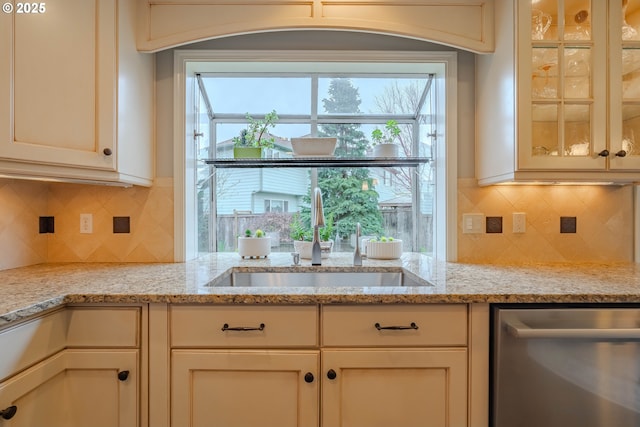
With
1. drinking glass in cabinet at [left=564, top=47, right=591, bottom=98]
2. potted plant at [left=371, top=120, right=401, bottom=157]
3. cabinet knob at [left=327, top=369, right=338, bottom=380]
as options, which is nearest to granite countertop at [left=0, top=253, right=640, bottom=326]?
cabinet knob at [left=327, top=369, right=338, bottom=380]

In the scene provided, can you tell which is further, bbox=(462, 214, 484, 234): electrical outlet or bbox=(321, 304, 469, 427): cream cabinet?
bbox=(462, 214, 484, 234): electrical outlet

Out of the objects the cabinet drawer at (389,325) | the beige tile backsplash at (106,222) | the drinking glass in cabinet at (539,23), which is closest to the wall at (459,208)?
the beige tile backsplash at (106,222)

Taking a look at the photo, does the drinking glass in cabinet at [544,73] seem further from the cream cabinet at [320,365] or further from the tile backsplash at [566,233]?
the cream cabinet at [320,365]

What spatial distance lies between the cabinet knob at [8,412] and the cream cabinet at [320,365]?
0.36 metres

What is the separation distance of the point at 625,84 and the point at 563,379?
1.33 metres

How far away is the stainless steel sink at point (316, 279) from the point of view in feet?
5.65

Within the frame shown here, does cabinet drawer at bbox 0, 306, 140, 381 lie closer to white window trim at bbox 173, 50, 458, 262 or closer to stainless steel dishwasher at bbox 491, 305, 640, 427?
white window trim at bbox 173, 50, 458, 262

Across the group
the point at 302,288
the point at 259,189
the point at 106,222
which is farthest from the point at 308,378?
the point at 106,222

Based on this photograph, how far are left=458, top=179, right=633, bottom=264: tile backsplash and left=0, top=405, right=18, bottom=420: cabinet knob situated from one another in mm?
1883

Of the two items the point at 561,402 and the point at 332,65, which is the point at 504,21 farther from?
the point at 561,402

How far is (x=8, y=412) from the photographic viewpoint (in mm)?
947

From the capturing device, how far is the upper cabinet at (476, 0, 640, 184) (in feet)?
4.86

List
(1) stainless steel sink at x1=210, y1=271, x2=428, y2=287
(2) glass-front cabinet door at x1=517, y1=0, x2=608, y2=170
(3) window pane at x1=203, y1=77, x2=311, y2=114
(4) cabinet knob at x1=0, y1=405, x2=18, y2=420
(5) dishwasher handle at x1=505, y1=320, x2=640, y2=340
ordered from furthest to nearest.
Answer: (3) window pane at x1=203, y1=77, x2=311, y2=114
(1) stainless steel sink at x1=210, y1=271, x2=428, y2=287
(2) glass-front cabinet door at x1=517, y1=0, x2=608, y2=170
(5) dishwasher handle at x1=505, y1=320, x2=640, y2=340
(4) cabinet knob at x1=0, y1=405, x2=18, y2=420

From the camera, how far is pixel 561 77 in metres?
1.49
